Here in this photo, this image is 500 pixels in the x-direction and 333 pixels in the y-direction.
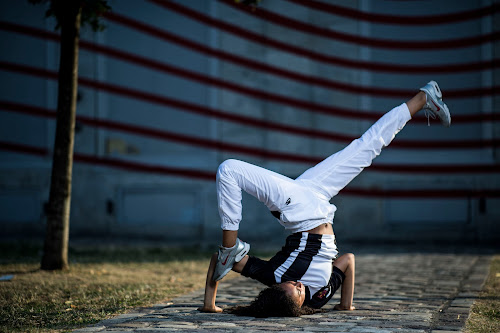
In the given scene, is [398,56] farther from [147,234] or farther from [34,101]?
[34,101]

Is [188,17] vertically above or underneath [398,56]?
above

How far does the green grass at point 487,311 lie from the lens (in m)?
4.17

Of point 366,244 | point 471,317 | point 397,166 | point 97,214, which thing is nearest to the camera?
point 471,317

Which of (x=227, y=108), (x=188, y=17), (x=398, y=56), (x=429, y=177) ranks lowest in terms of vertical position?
(x=429, y=177)

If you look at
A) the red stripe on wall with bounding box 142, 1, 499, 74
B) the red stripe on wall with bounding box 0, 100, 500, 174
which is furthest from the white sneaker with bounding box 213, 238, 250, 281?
the red stripe on wall with bounding box 142, 1, 499, 74

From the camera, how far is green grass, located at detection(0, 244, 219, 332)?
4516 mm

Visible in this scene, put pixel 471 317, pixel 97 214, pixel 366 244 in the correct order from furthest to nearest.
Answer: pixel 97 214
pixel 366 244
pixel 471 317

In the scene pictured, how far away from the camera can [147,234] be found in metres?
12.6

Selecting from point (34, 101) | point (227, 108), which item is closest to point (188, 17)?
point (227, 108)

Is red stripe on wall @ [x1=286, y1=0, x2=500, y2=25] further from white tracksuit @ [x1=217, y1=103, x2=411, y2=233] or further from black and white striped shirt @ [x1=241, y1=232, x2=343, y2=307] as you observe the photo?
black and white striped shirt @ [x1=241, y1=232, x2=343, y2=307]

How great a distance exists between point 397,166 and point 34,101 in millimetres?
7714

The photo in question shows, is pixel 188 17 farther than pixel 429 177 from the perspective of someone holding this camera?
Yes

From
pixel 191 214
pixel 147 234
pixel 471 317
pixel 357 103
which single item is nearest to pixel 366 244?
pixel 357 103

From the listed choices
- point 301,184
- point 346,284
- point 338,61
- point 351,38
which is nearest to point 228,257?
point 301,184
